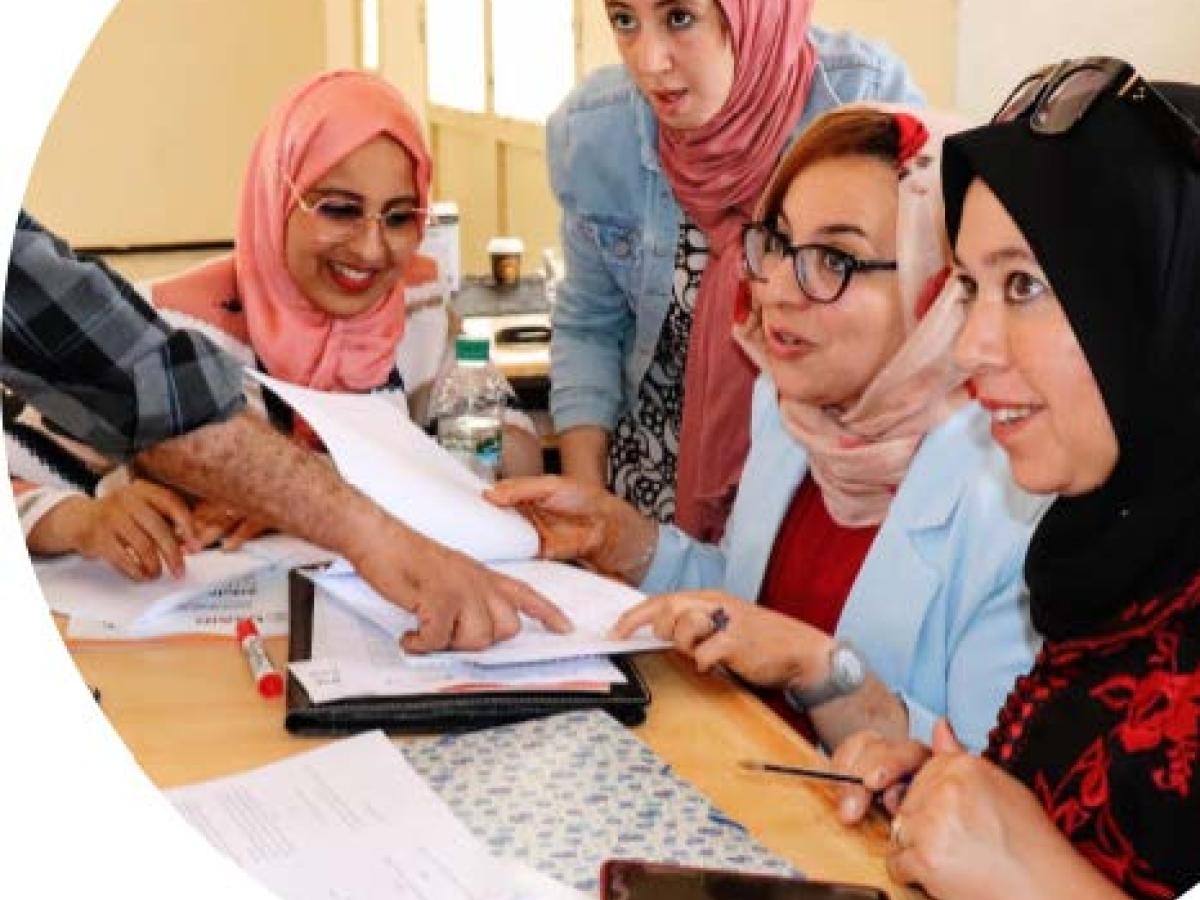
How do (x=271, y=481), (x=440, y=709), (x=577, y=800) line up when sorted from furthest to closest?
(x=271, y=481), (x=440, y=709), (x=577, y=800)

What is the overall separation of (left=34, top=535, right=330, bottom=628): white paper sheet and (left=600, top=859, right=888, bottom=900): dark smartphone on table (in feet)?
2.27

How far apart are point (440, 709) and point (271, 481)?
260 mm

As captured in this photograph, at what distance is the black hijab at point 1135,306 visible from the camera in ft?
3.30

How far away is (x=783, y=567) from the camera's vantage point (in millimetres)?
1687

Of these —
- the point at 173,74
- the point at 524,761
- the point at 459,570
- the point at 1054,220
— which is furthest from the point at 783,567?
the point at 173,74

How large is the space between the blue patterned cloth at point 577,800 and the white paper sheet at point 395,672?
0.18 ft

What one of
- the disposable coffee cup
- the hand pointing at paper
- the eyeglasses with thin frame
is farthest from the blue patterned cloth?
the disposable coffee cup

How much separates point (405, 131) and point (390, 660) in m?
1.07

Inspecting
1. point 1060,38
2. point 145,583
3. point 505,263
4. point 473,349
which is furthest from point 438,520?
point 1060,38

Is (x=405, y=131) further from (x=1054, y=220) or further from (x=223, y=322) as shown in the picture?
(x=1054, y=220)

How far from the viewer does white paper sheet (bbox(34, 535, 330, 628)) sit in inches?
59.9

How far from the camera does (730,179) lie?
2.06m

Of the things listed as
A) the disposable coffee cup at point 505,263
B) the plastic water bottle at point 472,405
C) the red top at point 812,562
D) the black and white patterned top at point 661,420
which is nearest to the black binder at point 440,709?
the red top at point 812,562

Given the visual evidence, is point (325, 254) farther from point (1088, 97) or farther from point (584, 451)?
point (1088, 97)
